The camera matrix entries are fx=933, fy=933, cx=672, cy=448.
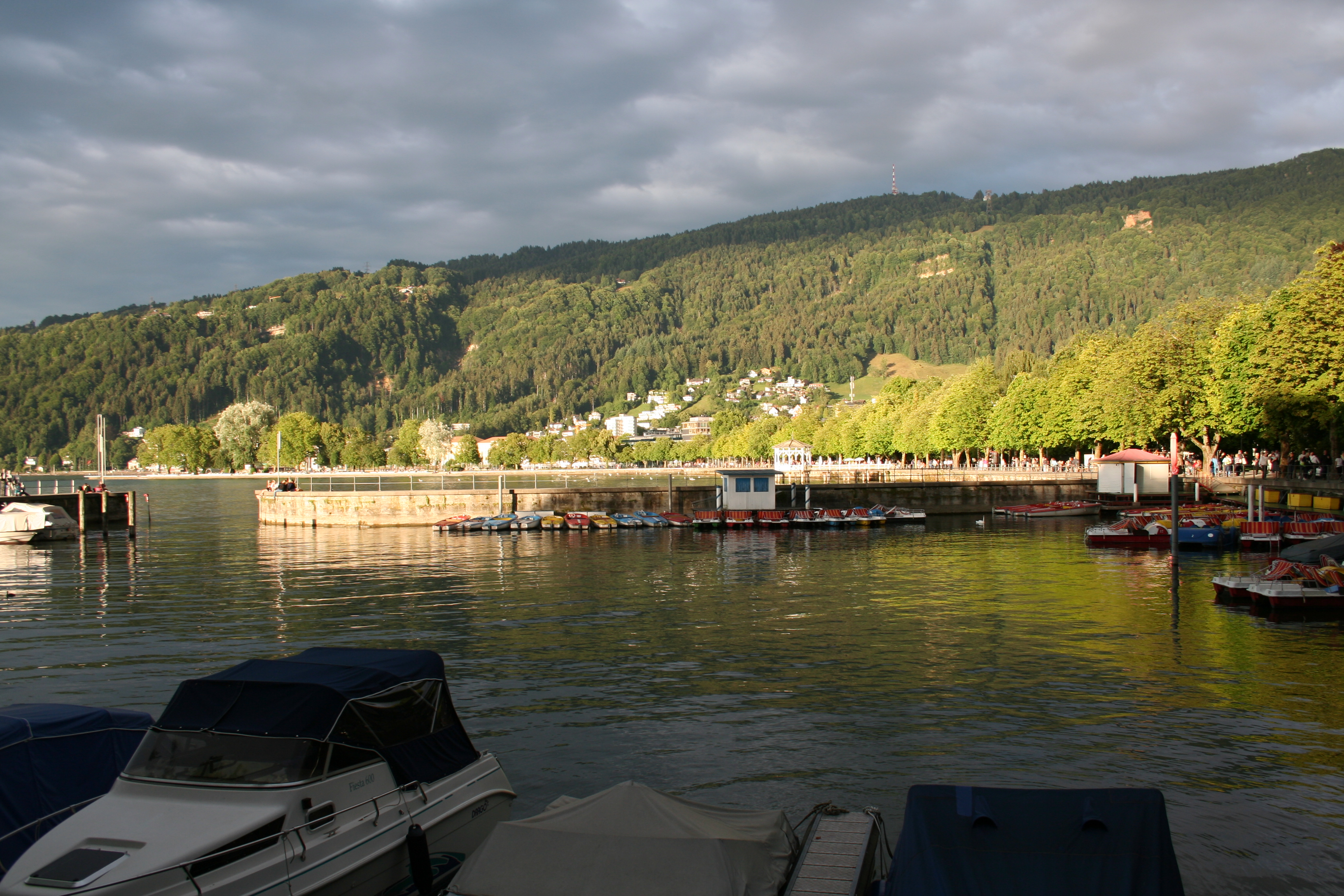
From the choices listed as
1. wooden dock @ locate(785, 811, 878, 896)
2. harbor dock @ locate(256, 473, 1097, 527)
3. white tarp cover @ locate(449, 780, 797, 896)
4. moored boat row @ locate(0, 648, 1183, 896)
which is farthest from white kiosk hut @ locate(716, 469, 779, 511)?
white tarp cover @ locate(449, 780, 797, 896)

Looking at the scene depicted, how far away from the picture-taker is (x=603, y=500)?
78000 mm

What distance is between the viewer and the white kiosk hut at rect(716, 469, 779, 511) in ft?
241

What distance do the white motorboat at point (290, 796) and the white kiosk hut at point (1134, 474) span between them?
252ft

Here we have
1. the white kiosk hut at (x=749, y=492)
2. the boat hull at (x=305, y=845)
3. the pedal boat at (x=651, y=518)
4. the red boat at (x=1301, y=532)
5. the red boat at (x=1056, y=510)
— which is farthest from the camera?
the red boat at (x=1056, y=510)

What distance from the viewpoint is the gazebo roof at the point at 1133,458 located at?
257 feet

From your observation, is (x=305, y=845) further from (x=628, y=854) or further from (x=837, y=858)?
(x=837, y=858)

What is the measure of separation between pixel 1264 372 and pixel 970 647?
49822 mm

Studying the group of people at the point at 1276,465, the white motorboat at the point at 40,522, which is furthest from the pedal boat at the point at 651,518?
the group of people at the point at 1276,465

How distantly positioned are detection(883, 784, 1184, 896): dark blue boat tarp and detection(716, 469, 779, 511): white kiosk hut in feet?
209

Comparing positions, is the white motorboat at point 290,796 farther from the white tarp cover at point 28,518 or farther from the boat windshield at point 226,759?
the white tarp cover at point 28,518

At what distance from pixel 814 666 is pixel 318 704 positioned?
51.7ft

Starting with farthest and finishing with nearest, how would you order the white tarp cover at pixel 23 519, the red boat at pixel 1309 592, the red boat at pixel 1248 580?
the white tarp cover at pixel 23 519
the red boat at pixel 1248 580
the red boat at pixel 1309 592

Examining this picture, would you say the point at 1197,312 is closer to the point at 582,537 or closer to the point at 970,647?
the point at 582,537

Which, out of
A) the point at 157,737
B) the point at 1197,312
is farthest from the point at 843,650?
the point at 1197,312
